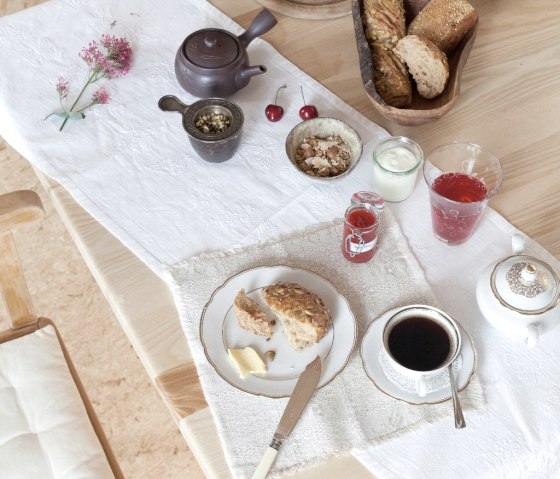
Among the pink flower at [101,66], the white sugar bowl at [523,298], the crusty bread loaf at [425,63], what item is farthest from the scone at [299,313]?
the pink flower at [101,66]

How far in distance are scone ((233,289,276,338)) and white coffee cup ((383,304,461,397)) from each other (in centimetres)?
19

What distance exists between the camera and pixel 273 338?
3.51 ft

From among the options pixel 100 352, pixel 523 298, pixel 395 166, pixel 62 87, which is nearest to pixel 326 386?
pixel 523 298

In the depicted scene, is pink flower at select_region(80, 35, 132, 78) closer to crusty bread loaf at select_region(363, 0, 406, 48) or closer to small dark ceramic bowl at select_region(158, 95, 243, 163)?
small dark ceramic bowl at select_region(158, 95, 243, 163)

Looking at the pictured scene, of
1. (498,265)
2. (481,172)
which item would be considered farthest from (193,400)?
(481,172)

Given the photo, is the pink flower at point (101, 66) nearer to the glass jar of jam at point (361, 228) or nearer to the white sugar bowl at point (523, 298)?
the glass jar of jam at point (361, 228)

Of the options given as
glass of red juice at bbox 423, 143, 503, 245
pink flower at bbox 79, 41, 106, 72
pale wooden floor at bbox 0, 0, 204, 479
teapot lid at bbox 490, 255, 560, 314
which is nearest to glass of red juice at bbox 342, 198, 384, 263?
glass of red juice at bbox 423, 143, 503, 245

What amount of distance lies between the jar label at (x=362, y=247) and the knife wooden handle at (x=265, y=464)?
363 mm

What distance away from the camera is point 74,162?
1.31 meters

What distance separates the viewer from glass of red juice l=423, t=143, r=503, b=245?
113 cm

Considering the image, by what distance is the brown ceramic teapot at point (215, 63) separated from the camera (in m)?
1.33

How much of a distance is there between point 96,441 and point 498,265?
78 cm

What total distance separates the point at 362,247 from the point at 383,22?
486 millimetres

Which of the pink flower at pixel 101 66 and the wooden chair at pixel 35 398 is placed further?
the pink flower at pixel 101 66
